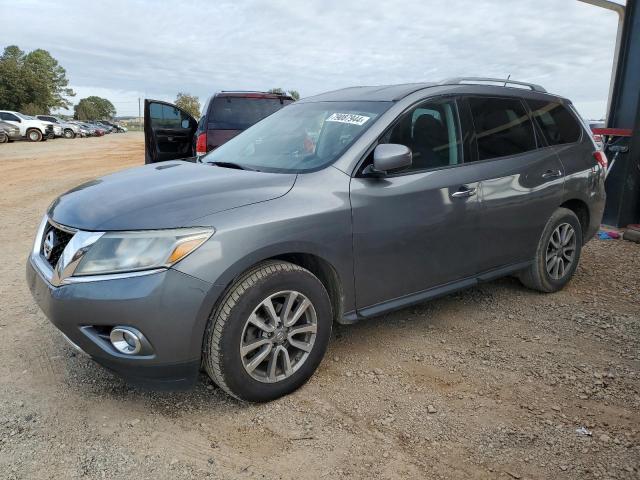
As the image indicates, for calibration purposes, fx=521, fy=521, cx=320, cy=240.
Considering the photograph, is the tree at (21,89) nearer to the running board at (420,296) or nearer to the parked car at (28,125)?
the parked car at (28,125)

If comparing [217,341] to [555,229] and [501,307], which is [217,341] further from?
[555,229]

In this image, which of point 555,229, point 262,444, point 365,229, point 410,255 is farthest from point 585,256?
point 262,444

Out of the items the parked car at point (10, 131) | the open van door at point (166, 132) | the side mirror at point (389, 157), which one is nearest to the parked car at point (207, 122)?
the open van door at point (166, 132)

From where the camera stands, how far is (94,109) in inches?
4311

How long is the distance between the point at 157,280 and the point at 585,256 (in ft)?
17.3

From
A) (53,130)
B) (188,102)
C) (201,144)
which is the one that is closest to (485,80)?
(201,144)

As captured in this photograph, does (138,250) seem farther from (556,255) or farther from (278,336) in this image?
(556,255)

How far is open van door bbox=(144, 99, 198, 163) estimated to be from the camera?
7391 millimetres

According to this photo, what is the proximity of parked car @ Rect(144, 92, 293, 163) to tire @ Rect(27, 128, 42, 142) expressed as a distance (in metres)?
27.4

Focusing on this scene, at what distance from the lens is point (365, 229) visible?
305 centimetres

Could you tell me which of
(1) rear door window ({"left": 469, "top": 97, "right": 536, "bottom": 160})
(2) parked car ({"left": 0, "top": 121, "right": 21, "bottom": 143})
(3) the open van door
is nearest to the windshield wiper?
(1) rear door window ({"left": 469, "top": 97, "right": 536, "bottom": 160})

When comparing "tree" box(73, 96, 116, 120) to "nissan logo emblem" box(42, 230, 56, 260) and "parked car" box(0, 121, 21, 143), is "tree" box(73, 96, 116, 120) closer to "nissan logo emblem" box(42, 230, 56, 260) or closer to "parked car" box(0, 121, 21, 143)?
"parked car" box(0, 121, 21, 143)

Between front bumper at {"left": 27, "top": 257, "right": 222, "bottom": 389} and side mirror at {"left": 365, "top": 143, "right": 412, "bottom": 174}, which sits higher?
side mirror at {"left": 365, "top": 143, "right": 412, "bottom": 174}

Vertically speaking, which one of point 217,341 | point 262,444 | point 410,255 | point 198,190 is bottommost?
point 262,444
